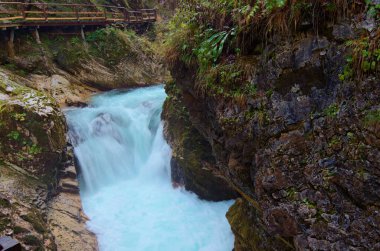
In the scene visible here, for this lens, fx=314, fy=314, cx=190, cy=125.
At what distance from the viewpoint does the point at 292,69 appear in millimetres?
3730

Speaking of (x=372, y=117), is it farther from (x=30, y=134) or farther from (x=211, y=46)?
(x=30, y=134)

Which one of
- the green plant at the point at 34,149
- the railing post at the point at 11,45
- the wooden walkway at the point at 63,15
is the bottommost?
the green plant at the point at 34,149

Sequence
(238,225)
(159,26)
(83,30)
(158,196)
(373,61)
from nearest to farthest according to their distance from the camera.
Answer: (373,61) < (238,225) < (158,196) < (83,30) < (159,26)

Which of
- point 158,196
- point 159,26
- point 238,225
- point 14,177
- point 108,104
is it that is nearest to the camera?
point 238,225

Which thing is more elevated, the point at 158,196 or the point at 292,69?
the point at 292,69

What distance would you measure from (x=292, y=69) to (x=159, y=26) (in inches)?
640

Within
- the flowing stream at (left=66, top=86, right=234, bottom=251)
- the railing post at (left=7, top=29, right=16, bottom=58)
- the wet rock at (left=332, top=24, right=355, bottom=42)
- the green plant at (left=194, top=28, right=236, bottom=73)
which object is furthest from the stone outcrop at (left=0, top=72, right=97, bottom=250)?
the wet rock at (left=332, top=24, right=355, bottom=42)

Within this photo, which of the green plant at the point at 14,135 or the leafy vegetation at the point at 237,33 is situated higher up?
the leafy vegetation at the point at 237,33

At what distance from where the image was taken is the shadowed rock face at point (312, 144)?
10.1 feet

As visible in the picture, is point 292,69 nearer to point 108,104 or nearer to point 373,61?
Answer: point 373,61

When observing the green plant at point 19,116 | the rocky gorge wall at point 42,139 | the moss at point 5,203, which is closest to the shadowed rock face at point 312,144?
the rocky gorge wall at point 42,139

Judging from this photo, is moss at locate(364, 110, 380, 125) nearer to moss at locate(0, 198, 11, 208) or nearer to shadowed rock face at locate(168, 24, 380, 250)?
shadowed rock face at locate(168, 24, 380, 250)

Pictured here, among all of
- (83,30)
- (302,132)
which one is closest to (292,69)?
(302,132)

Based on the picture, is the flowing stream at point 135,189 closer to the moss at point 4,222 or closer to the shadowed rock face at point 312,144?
the moss at point 4,222
